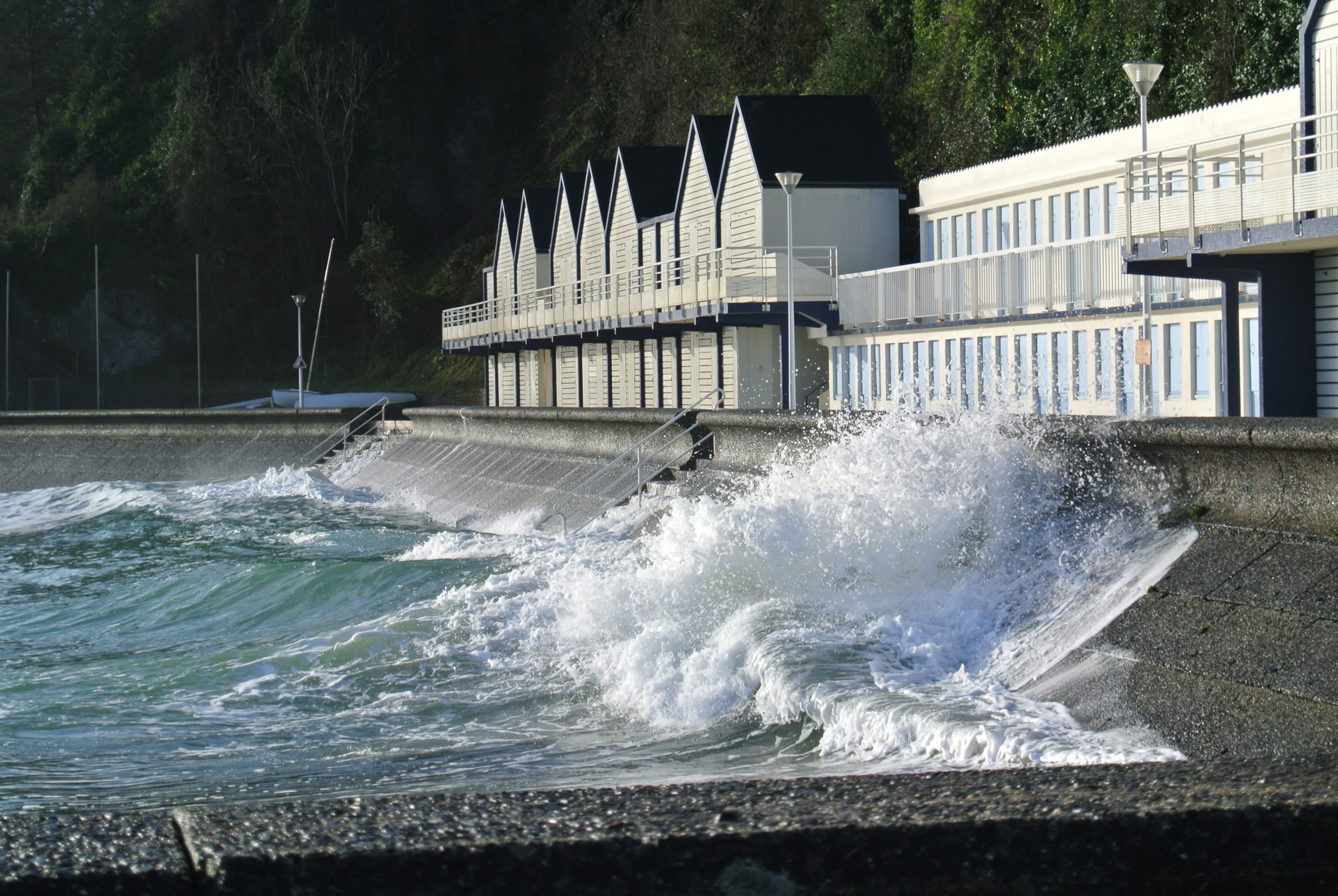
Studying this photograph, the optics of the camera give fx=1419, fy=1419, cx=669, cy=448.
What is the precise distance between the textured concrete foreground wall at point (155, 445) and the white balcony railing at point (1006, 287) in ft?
54.2

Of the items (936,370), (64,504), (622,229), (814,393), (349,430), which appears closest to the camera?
(936,370)

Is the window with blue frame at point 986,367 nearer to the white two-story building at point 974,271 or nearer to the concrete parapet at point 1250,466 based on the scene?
the white two-story building at point 974,271

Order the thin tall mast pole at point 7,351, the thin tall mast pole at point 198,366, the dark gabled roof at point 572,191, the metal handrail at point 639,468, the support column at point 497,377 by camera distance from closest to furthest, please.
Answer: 1. the metal handrail at point 639,468
2. the dark gabled roof at point 572,191
3. the support column at point 497,377
4. the thin tall mast pole at point 198,366
5. the thin tall mast pole at point 7,351

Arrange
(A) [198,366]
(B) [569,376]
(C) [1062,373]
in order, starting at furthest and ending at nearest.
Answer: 1. (A) [198,366]
2. (B) [569,376]
3. (C) [1062,373]

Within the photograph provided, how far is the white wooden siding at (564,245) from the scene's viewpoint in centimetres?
4819

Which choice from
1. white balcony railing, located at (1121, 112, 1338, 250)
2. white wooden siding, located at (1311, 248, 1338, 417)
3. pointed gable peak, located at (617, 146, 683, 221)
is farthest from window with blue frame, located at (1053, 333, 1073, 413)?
pointed gable peak, located at (617, 146, 683, 221)

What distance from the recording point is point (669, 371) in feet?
125

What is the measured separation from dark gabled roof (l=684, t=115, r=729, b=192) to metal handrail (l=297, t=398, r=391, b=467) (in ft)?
34.9

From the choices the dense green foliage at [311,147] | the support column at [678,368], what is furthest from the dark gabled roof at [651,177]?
the dense green foliage at [311,147]

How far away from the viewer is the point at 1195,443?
953 cm

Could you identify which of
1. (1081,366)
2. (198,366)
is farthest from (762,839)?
(198,366)

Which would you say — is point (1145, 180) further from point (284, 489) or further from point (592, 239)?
point (592, 239)

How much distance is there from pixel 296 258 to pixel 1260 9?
180 feet

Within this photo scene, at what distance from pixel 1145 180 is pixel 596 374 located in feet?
88.2
